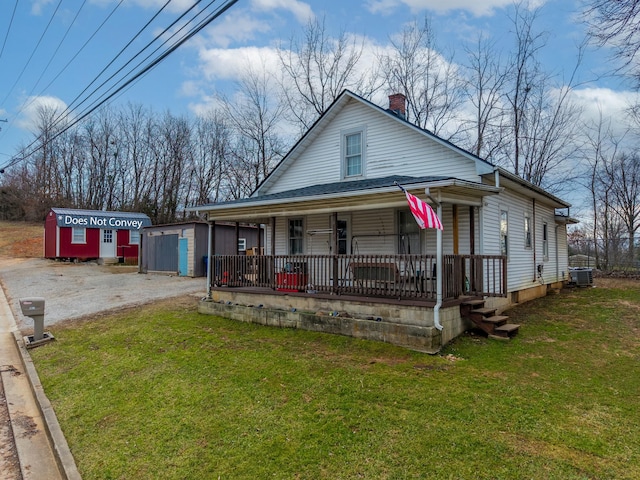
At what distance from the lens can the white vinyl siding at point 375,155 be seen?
10.3m

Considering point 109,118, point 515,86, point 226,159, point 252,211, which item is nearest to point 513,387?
point 252,211

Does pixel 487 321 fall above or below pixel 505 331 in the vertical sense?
above

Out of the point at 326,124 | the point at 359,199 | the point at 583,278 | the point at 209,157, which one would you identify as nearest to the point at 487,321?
the point at 359,199

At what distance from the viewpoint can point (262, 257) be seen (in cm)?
1051

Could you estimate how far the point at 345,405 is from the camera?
5023mm

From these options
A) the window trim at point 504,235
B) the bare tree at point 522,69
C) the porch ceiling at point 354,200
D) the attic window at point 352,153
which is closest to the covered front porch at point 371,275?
the window trim at point 504,235

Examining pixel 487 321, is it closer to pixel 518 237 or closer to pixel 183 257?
pixel 518 237

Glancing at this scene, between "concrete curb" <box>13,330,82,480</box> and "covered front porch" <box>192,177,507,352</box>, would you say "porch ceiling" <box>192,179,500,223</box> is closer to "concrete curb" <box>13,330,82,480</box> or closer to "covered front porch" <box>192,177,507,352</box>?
"covered front porch" <box>192,177,507,352</box>

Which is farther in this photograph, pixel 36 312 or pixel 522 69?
pixel 522 69

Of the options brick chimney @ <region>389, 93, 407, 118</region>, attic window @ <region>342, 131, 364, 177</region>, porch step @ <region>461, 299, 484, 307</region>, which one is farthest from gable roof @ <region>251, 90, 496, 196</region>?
porch step @ <region>461, 299, 484, 307</region>

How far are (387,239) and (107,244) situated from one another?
24.5m

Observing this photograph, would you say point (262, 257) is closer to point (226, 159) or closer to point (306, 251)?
point (306, 251)

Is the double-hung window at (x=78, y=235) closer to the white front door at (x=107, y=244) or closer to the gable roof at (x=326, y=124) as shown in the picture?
the white front door at (x=107, y=244)

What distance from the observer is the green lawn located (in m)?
3.85
